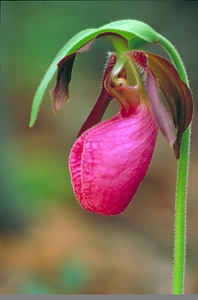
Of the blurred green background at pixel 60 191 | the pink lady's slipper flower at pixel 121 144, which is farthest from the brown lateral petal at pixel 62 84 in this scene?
the blurred green background at pixel 60 191

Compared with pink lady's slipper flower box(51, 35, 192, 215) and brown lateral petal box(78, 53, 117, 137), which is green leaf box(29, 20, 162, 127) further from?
brown lateral petal box(78, 53, 117, 137)

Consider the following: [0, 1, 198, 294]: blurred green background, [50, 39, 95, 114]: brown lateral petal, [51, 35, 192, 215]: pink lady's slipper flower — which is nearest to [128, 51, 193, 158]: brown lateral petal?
[51, 35, 192, 215]: pink lady's slipper flower

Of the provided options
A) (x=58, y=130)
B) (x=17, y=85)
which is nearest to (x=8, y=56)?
(x=17, y=85)

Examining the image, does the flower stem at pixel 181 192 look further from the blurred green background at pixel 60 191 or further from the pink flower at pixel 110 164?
the blurred green background at pixel 60 191

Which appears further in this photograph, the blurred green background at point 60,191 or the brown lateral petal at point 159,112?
the blurred green background at point 60,191

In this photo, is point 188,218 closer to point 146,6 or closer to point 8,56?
point 146,6
